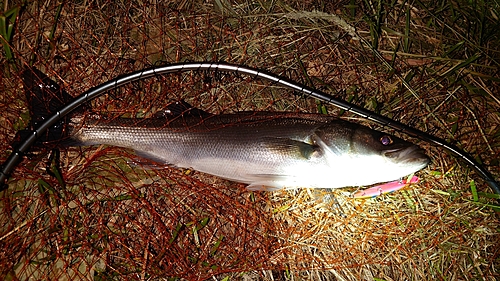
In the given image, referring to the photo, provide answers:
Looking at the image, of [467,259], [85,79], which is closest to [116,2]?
[85,79]

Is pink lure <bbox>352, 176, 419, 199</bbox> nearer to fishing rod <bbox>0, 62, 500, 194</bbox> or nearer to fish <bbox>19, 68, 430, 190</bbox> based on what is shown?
fish <bbox>19, 68, 430, 190</bbox>

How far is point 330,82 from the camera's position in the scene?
355 cm

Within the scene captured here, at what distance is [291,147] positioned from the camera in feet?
10.0

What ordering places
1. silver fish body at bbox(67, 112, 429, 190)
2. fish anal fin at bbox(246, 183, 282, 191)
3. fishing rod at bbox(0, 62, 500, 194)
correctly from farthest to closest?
fish anal fin at bbox(246, 183, 282, 191) < silver fish body at bbox(67, 112, 429, 190) < fishing rod at bbox(0, 62, 500, 194)

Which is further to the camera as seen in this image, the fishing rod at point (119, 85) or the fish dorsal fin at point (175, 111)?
the fish dorsal fin at point (175, 111)

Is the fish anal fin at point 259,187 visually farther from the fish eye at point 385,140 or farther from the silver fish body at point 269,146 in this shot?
the fish eye at point 385,140

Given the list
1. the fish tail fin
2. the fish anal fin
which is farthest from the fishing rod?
the fish anal fin

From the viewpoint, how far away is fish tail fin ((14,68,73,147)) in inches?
122

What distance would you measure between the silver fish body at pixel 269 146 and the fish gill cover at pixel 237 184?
0.77ft

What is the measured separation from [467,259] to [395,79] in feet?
6.07

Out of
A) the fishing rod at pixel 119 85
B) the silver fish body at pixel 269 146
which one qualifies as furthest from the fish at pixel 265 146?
the fishing rod at pixel 119 85

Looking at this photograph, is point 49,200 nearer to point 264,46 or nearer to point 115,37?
point 115,37

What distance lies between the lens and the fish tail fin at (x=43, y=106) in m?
3.10

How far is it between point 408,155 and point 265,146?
3.91 feet
